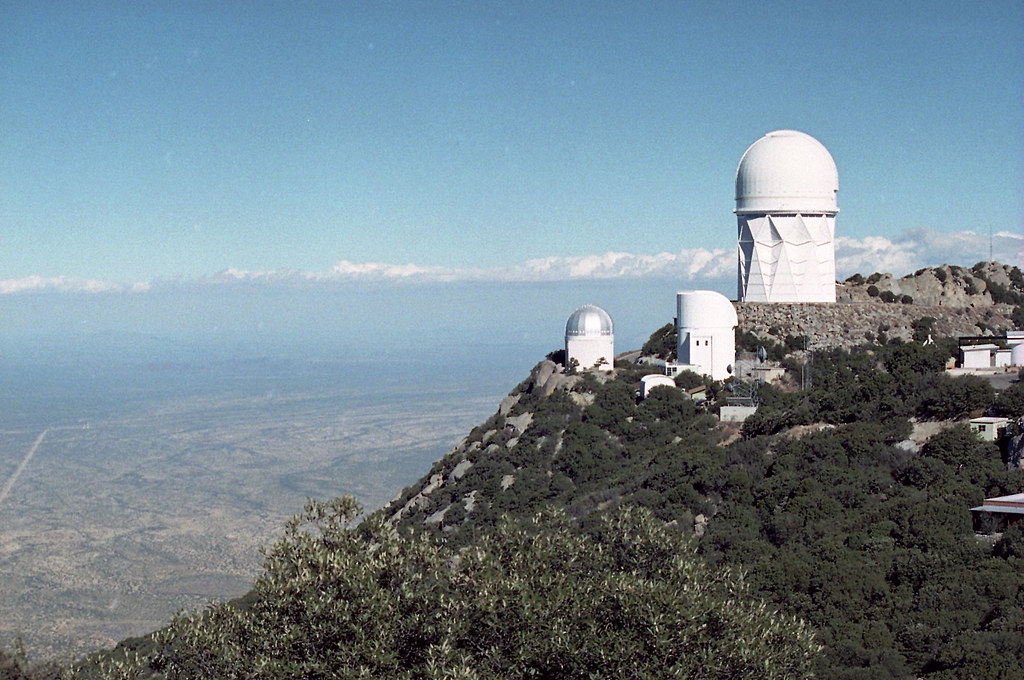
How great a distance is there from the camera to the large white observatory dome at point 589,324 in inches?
1550

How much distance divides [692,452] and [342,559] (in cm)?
1768

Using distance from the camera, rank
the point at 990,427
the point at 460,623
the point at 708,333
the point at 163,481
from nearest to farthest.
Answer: the point at 460,623 < the point at 990,427 < the point at 708,333 < the point at 163,481

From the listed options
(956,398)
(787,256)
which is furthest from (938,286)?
(956,398)

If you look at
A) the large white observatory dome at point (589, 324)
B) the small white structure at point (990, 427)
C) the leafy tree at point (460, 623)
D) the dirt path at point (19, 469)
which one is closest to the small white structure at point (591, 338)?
the large white observatory dome at point (589, 324)

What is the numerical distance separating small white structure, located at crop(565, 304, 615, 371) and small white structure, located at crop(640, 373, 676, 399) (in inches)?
122

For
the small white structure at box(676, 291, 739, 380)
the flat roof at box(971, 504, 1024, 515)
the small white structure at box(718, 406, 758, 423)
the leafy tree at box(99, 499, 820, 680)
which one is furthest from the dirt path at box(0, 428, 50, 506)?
the leafy tree at box(99, 499, 820, 680)

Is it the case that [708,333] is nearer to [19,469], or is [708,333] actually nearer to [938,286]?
[938,286]

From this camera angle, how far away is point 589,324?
3938 cm

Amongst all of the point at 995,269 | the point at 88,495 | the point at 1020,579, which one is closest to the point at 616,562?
the point at 1020,579

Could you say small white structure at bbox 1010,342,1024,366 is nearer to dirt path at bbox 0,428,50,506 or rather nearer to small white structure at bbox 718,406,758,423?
small white structure at bbox 718,406,758,423

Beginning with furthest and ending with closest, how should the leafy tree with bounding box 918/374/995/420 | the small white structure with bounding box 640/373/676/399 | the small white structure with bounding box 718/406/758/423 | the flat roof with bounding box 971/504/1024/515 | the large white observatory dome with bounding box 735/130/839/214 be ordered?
the large white observatory dome with bounding box 735/130/839/214 < the small white structure with bounding box 640/373/676/399 < the small white structure with bounding box 718/406/758/423 < the leafy tree with bounding box 918/374/995/420 < the flat roof with bounding box 971/504/1024/515

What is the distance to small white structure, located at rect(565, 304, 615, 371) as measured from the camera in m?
39.4

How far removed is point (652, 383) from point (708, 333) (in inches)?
118

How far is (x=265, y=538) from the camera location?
89.9 metres
